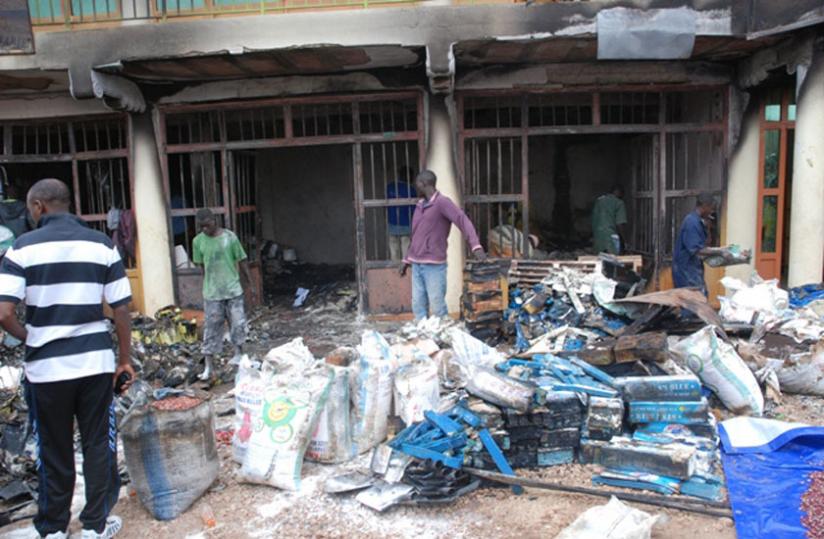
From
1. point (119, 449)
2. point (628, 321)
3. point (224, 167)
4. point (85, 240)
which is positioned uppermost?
point (224, 167)

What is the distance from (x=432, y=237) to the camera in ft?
21.9

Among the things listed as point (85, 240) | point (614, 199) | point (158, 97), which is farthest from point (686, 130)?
point (85, 240)

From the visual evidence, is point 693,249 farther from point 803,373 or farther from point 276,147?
point 276,147

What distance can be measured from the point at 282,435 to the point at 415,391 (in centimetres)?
98

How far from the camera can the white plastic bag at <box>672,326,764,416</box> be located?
16.0 feet

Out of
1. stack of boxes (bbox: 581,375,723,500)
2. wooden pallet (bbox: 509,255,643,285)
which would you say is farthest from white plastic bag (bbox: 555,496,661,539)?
wooden pallet (bbox: 509,255,643,285)

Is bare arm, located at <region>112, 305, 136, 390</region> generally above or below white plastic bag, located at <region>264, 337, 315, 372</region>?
above

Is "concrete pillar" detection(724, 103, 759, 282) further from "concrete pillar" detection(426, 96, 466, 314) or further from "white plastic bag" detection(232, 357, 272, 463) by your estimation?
"white plastic bag" detection(232, 357, 272, 463)

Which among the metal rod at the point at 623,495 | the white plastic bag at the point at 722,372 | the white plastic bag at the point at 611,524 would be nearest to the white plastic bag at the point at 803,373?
the white plastic bag at the point at 722,372

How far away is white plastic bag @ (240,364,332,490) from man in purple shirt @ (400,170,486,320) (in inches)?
108

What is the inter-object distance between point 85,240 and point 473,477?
2.68 m

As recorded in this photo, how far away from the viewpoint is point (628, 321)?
639 centimetres

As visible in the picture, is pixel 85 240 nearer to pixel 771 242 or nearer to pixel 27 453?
pixel 27 453

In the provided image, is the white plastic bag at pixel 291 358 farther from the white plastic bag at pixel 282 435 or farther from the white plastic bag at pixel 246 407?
the white plastic bag at pixel 282 435
